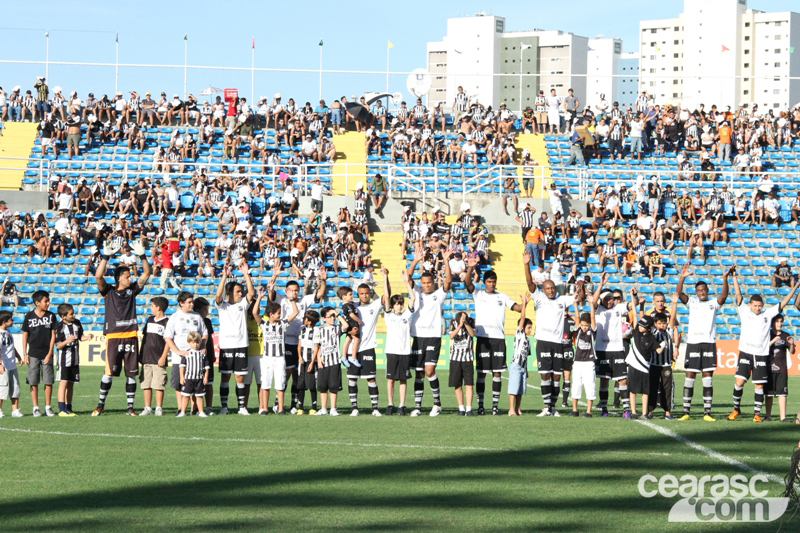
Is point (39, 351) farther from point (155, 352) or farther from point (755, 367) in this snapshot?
point (755, 367)

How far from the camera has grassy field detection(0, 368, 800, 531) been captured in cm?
816

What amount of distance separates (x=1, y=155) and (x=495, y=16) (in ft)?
306

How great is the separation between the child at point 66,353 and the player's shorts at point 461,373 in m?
5.36

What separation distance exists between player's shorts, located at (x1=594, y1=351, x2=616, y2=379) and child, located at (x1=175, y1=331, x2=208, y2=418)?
571 centimetres

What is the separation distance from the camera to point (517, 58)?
131 m


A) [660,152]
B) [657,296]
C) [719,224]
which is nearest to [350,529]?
[657,296]

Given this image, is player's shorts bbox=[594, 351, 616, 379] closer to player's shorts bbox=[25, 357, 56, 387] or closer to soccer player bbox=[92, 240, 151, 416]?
soccer player bbox=[92, 240, 151, 416]

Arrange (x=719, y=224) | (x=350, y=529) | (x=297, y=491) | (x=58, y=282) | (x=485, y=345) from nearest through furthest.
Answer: (x=350, y=529) → (x=297, y=491) → (x=485, y=345) → (x=58, y=282) → (x=719, y=224)

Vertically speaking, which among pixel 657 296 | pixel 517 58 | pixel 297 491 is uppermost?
pixel 517 58

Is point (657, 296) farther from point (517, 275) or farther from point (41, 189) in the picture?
point (41, 189)

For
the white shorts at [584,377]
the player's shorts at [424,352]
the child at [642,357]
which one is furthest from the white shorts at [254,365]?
→ the child at [642,357]

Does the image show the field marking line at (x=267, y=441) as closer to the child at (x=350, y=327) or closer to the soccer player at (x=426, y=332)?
the child at (x=350, y=327)

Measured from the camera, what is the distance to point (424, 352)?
50.9 ft

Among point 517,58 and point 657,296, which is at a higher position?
point 517,58
